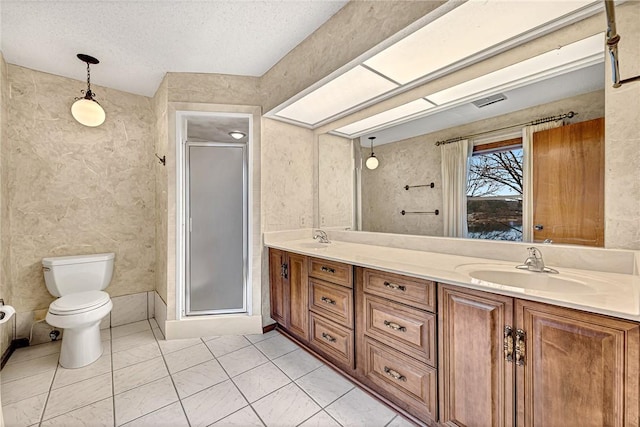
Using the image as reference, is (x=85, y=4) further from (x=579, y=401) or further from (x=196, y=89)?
(x=579, y=401)

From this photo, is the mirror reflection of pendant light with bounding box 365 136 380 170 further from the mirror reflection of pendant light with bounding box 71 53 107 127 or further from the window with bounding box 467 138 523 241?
the mirror reflection of pendant light with bounding box 71 53 107 127

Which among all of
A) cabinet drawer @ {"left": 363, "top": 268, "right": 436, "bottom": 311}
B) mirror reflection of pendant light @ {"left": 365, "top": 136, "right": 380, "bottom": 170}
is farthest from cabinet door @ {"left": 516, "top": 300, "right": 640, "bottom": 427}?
mirror reflection of pendant light @ {"left": 365, "top": 136, "right": 380, "bottom": 170}

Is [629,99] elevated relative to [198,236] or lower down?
elevated

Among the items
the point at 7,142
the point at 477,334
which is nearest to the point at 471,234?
the point at 477,334

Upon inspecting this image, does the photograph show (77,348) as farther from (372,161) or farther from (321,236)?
(372,161)

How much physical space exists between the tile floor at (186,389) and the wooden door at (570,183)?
132 cm

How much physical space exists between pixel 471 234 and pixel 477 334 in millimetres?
756

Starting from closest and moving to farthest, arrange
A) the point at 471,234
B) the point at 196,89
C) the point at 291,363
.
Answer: the point at 471,234 < the point at 291,363 < the point at 196,89

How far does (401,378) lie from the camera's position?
1381 millimetres

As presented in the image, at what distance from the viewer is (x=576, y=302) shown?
838 mm

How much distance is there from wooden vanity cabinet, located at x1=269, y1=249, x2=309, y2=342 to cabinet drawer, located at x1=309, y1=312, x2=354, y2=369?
90mm

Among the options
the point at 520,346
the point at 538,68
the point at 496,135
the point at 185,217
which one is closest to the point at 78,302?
the point at 185,217

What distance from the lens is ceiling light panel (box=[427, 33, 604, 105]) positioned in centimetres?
123

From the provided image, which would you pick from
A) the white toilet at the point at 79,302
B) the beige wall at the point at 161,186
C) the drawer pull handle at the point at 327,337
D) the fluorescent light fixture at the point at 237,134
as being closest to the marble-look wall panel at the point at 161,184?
the beige wall at the point at 161,186
